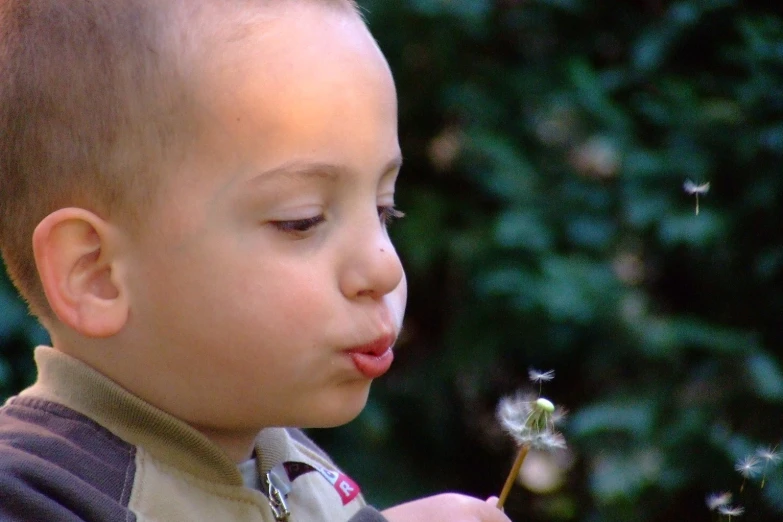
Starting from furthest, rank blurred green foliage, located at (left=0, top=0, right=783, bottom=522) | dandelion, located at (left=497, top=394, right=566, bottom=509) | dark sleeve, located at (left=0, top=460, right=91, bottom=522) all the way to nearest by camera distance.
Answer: blurred green foliage, located at (left=0, top=0, right=783, bottom=522), dandelion, located at (left=497, top=394, right=566, bottom=509), dark sleeve, located at (left=0, top=460, right=91, bottom=522)

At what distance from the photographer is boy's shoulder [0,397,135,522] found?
1.20 metres

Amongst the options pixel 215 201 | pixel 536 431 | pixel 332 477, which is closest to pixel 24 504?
pixel 215 201

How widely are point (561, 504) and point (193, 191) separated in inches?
77.1

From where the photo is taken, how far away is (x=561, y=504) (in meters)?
2.96

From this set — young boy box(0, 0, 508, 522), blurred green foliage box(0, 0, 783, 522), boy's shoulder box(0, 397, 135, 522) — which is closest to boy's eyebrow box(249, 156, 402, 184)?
young boy box(0, 0, 508, 522)

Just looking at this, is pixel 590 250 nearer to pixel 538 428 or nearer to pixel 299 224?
pixel 538 428

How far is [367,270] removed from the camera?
1.28m

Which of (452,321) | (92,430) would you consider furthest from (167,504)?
(452,321)

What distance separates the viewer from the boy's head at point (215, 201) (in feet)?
4.14

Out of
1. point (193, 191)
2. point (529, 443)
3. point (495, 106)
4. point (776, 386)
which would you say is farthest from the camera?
point (495, 106)

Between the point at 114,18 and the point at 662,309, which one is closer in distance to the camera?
the point at 114,18

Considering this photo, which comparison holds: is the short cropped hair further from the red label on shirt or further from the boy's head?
the red label on shirt

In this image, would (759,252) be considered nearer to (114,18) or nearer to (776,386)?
(776,386)

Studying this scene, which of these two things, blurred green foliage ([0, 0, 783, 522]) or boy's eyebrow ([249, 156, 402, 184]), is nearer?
boy's eyebrow ([249, 156, 402, 184])
